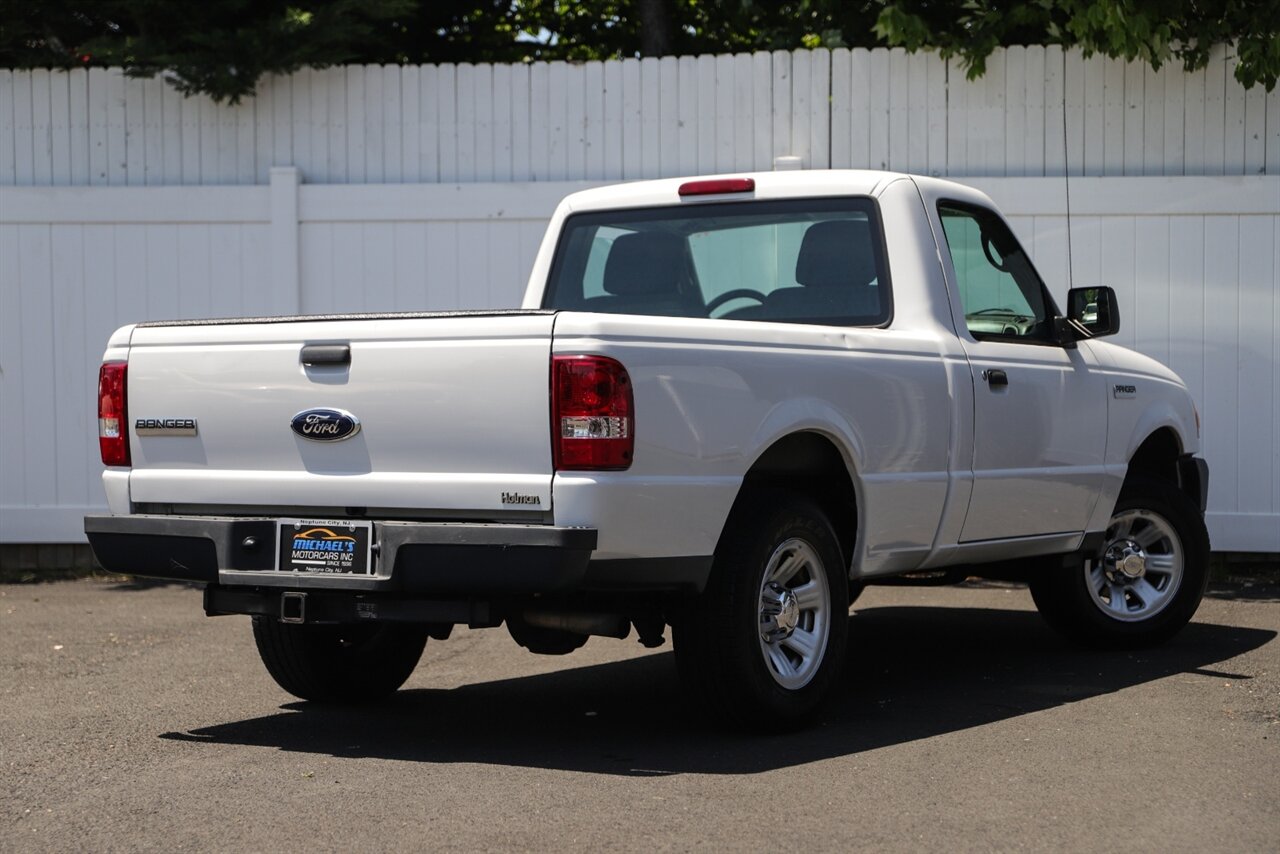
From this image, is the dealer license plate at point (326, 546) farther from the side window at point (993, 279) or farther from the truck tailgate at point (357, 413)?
the side window at point (993, 279)

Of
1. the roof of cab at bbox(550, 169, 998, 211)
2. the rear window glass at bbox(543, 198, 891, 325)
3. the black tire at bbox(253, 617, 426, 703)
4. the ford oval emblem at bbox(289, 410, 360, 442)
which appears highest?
the roof of cab at bbox(550, 169, 998, 211)

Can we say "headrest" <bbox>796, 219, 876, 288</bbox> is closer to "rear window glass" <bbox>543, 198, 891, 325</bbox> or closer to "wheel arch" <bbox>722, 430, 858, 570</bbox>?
"rear window glass" <bbox>543, 198, 891, 325</bbox>

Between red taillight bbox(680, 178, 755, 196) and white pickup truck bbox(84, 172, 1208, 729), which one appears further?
red taillight bbox(680, 178, 755, 196)

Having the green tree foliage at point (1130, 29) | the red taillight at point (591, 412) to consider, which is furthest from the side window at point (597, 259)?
the green tree foliage at point (1130, 29)

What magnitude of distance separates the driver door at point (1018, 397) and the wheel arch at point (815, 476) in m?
0.60

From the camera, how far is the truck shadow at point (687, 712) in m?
5.73

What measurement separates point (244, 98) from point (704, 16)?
4.49 m

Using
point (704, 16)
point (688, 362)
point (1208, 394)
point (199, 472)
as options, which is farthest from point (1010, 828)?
point (704, 16)

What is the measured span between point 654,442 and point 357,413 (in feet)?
3.09

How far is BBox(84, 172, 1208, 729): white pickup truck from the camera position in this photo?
527 centimetres

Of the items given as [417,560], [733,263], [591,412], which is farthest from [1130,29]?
[417,560]

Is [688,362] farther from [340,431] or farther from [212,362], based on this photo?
[212,362]

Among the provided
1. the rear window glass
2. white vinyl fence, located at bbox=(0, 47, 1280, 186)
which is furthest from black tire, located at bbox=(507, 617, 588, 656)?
white vinyl fence, located at bbox=(0, 47, 1280, 186)

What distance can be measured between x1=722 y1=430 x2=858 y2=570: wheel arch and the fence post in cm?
513
